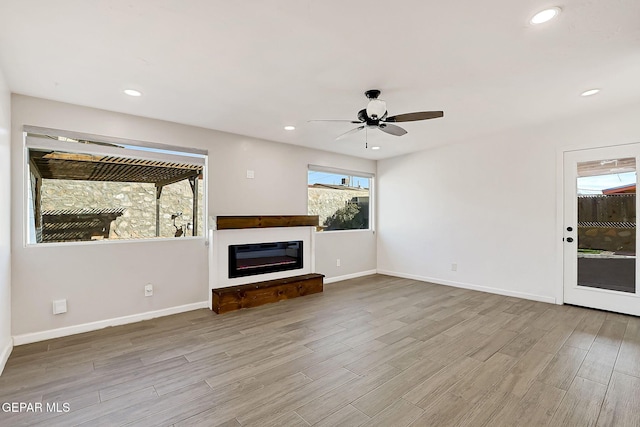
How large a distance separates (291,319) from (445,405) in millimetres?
2011

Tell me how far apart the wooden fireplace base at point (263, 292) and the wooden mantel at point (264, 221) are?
0.83 metres

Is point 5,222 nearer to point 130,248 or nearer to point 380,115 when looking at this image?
point 130,248

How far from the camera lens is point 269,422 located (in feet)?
6.03

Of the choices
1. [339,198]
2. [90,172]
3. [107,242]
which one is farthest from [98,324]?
[339,198]

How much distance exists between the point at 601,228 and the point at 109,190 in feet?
19.8

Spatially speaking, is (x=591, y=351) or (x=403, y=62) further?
(x=591, y=351)

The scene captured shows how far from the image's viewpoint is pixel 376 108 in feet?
9.57

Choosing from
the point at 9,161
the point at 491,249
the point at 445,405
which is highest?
the point at 9,161

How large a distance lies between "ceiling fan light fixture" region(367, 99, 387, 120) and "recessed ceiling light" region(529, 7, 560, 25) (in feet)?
4.08

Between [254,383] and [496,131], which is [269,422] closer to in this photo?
[254,383]

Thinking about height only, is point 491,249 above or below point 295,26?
below

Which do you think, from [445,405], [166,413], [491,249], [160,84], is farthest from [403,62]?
[491,249]

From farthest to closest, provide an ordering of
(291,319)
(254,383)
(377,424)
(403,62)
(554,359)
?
(291,319), (554,359), (403,62), (254,383), (377,424)

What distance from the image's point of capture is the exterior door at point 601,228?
3623 millimetres
